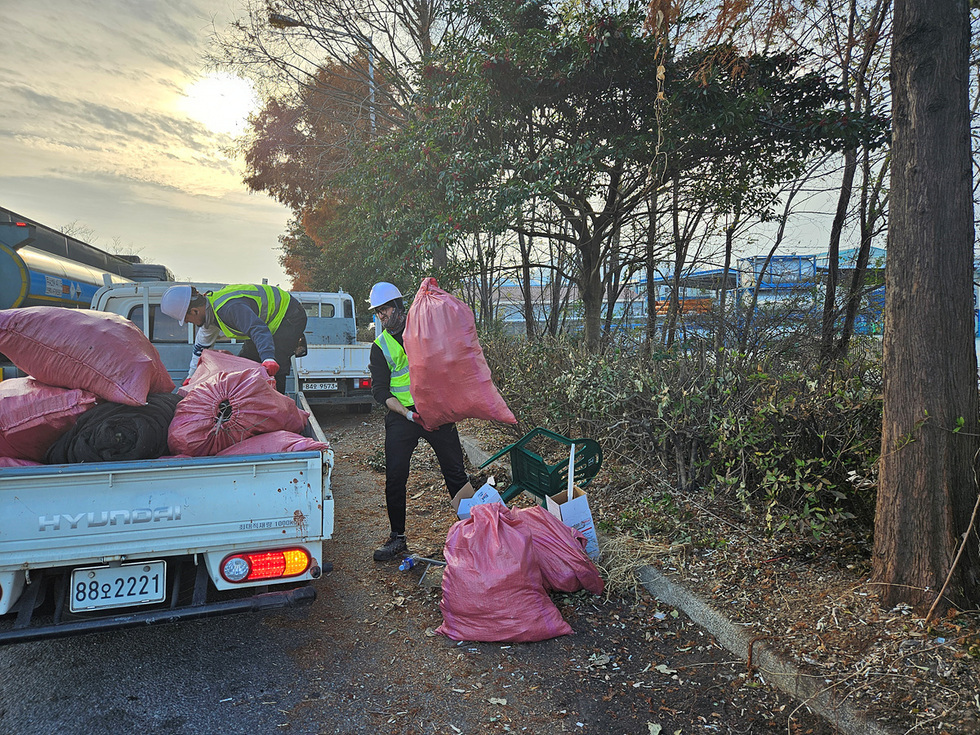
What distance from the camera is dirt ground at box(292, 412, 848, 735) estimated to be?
2.47 m

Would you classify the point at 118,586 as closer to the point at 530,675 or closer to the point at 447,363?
the point at 530,675

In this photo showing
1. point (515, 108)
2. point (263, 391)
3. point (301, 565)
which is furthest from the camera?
point (515, 108)

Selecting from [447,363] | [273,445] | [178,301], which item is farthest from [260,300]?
[273,445]

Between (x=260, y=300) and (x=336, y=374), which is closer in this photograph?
(x=260, y=300)

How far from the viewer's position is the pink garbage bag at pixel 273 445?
2.98 metres

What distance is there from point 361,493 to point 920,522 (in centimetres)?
454

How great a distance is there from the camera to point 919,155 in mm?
2645

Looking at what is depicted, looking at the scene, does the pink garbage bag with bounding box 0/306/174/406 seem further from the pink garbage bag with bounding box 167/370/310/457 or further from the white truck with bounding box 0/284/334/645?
the white truck with bounding box 0/284/334/645

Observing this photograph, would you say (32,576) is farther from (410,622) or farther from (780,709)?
(780,709)

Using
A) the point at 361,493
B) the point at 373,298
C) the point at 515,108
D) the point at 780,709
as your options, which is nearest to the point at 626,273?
the point at 515,108

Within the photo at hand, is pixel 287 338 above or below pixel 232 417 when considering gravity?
above

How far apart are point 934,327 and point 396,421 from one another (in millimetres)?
2911

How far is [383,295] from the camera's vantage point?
167 inches

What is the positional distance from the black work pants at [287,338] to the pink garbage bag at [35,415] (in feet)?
9.38
